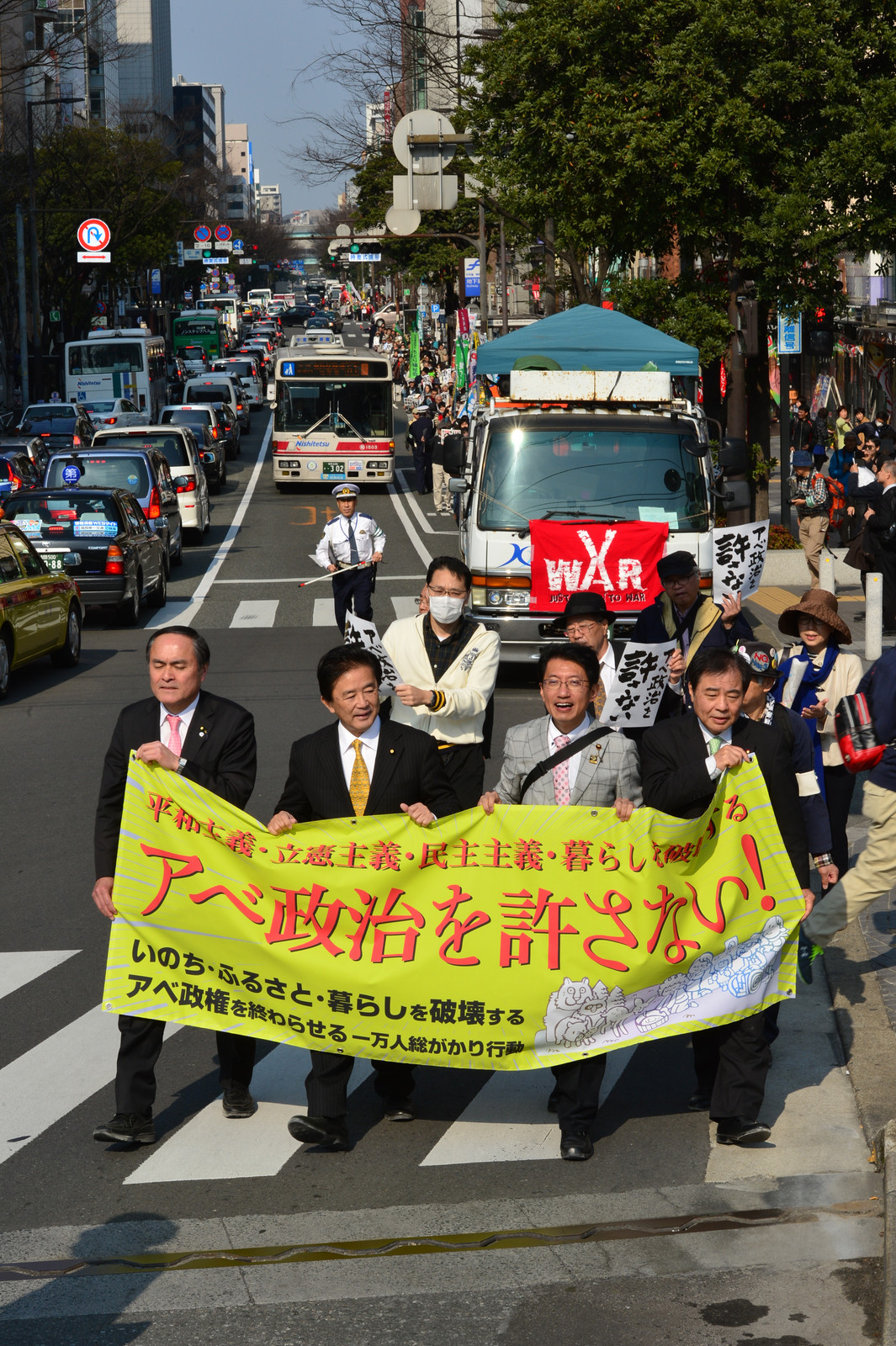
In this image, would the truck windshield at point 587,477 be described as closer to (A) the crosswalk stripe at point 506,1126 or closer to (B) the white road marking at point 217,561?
(B) the white road marking at point 217,561

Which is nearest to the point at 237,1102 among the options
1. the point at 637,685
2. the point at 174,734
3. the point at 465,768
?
the point at 174,734

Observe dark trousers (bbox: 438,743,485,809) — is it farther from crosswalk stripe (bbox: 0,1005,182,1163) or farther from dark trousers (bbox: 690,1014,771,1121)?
dark trousers (bbox: 690,1014,771,1121)

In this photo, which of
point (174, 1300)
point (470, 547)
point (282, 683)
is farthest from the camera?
point (282, 683)

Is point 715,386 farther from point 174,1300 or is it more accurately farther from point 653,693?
point 174,1300

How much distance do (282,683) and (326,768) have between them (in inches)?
434

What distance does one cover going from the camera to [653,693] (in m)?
8.29

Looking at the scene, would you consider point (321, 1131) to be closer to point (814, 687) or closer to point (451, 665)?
point (451, 665)

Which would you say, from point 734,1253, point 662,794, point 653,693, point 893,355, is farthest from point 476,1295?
point 893,355

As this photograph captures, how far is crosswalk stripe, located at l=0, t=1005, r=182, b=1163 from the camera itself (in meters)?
6.38

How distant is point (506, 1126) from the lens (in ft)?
20.7

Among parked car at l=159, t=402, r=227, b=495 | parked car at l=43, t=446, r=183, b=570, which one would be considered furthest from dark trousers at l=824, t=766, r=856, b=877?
parked car at l=159, t=402, r=227, b=495

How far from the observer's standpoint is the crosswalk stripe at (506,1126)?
6039 mm

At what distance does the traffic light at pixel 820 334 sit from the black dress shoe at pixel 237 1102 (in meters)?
19.1

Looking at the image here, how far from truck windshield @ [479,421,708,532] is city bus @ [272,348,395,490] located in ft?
70.4
